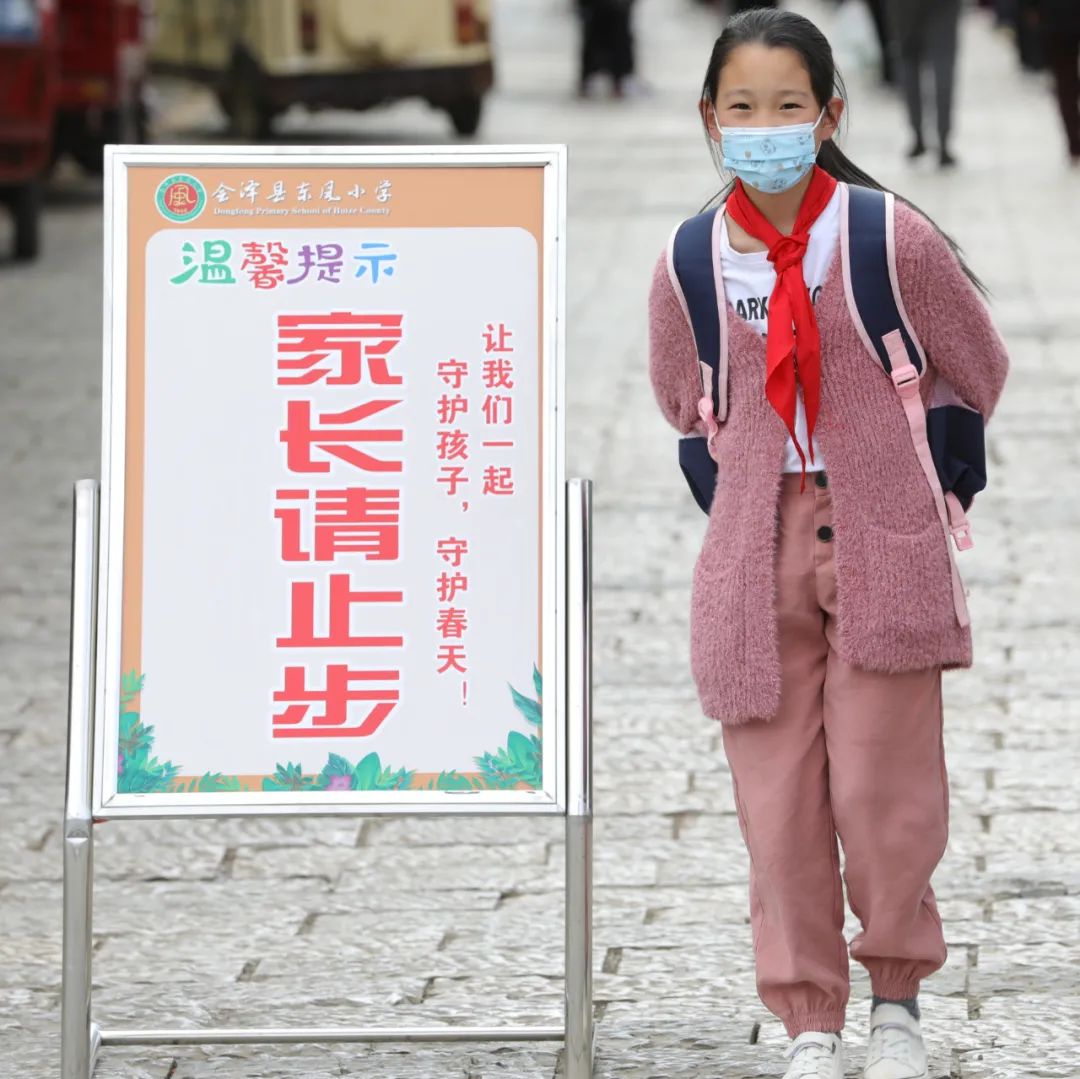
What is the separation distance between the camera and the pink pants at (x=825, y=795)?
3564 mm

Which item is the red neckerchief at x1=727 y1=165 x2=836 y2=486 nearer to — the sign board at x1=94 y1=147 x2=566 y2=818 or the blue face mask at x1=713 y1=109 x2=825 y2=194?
the blue face mask at x1=713 y1=109 x2=825 y2=194

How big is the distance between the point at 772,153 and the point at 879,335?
0.98 feet

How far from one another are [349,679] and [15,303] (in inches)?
377

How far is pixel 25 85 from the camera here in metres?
13.2

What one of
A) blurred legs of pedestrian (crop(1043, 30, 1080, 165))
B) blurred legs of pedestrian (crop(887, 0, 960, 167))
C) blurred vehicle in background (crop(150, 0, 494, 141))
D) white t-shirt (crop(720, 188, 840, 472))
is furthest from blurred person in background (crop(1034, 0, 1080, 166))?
white t-shirt (crop(720, 188, 840, 472))

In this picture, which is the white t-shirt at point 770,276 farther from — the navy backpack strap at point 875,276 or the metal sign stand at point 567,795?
the metal sign stand at point 567,795

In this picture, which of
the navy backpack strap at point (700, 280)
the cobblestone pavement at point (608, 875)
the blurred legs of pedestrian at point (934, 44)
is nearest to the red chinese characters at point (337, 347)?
the navy backpack strap at point (700, 280)

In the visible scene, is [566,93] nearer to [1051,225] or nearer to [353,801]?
[1051,225]

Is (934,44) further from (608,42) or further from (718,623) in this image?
(718,623)

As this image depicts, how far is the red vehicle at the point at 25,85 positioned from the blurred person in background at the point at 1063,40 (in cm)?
632

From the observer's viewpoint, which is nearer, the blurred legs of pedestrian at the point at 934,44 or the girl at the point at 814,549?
the girl at the point at 814,549

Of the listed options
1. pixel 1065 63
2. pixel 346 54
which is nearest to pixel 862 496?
pixel 1065 63

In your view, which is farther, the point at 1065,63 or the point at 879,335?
the point at 1065,63

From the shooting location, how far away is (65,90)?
16141 millimetres
